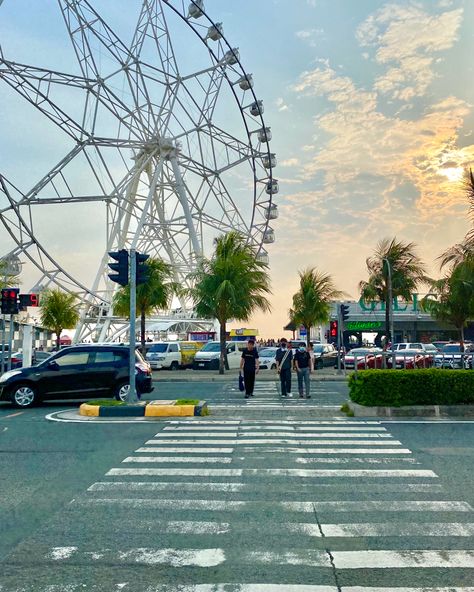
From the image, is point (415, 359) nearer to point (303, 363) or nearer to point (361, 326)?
point (303, 363)

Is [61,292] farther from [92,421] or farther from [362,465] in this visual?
[362,465]

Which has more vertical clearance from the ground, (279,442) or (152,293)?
(152,293)

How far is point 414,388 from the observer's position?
14.1 metres

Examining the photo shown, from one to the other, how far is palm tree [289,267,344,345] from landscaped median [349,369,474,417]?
3216 cm

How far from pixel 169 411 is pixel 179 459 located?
16.4 ft

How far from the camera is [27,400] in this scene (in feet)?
53.4

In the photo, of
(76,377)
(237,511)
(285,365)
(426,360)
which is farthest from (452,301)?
(237,511)

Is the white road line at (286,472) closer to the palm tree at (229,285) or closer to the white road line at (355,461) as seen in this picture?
the white road line at (355,461)

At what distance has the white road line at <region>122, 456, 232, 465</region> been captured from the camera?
884 centimetres

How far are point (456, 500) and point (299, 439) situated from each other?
4.29 m

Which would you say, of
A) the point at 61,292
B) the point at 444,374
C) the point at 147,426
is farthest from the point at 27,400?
the point at 61,292

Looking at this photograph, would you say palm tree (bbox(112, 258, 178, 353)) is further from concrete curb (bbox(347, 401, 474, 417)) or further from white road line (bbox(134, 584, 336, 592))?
white road line (bbox(134, 584, 336, 592))

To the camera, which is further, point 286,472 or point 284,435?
point 284,435

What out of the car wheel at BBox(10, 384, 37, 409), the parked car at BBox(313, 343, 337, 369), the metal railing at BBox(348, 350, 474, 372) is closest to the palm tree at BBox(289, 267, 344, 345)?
the parked car at BBox(313, 343, 337, 369)
